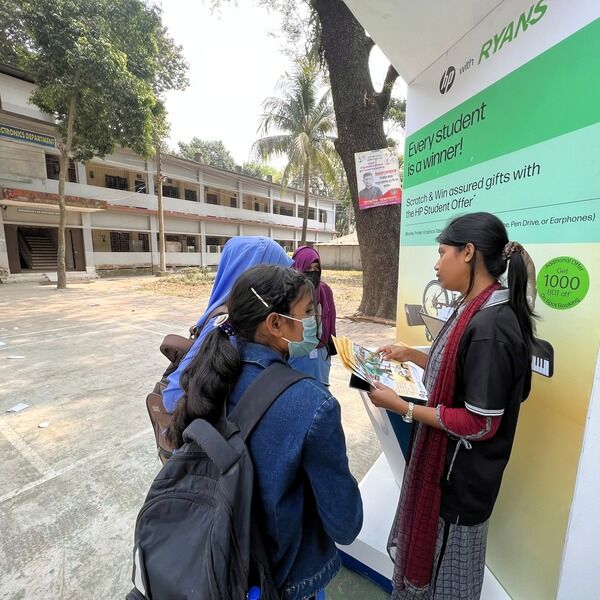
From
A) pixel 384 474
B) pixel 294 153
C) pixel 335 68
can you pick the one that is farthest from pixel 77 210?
pixel 384 474

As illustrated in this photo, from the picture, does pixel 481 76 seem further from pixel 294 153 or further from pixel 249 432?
pixel 294 153

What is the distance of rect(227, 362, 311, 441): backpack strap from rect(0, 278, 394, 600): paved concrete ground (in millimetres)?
1283

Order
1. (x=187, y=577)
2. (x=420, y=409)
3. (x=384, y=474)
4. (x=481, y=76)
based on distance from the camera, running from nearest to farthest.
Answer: (x=187, y=577), (x=420, y=409), (x=481, y=76), (x=384, y=474)

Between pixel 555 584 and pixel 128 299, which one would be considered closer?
pixel 555 584

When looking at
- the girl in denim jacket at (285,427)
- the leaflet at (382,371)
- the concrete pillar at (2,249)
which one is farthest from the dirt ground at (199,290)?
the girl in denim jacket at (285,427)

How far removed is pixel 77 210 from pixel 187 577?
17087 mm

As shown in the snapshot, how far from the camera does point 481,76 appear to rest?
1.45 m

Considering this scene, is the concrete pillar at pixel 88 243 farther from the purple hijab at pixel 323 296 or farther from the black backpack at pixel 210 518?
the black backpack at pixel 210 518

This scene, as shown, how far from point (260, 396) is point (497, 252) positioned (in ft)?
2.79

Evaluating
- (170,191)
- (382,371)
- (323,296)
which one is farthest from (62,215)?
(382,371)

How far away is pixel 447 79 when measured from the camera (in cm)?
168

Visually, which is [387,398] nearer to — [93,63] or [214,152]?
[93,63]

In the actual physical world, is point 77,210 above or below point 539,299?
above

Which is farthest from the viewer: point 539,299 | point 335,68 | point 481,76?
point 335,68
